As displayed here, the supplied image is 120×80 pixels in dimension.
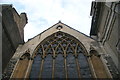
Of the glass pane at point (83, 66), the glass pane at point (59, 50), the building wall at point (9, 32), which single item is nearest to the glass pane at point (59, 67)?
the glass pane at point (59, 50)

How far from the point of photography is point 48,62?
11031 mm

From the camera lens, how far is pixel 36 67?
10.7 m

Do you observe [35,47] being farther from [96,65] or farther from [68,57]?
[96,65]

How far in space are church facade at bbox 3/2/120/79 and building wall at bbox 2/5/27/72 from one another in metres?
0.38

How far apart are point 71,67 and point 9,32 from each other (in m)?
4.31

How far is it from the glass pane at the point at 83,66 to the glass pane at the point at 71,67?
33 centimetres

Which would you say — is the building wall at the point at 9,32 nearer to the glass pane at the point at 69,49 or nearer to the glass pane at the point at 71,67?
the glass pane at the point at 69,49

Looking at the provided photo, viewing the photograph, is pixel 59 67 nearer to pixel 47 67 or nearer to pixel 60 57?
pixel 47 67

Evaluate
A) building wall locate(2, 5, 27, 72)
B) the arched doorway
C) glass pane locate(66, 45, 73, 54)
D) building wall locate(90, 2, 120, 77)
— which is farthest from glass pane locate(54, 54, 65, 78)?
building wall locate(2, 5, 27, 72)

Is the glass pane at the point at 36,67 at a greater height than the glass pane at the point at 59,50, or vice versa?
the glass pane at the point at 59,50

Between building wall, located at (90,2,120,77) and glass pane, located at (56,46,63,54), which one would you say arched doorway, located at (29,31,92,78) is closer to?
glass pane, located at (56,46,63,54)

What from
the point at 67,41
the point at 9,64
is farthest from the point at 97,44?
the point at 9,64

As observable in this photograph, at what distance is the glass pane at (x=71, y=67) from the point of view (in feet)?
32.4

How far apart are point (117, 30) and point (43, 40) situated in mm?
5373
